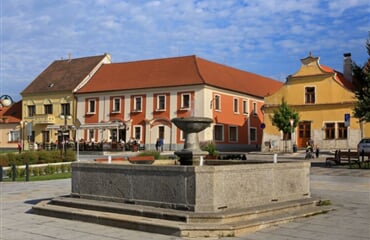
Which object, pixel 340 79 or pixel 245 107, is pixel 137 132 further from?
pixel 340 79

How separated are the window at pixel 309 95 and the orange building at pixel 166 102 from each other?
9984 mm

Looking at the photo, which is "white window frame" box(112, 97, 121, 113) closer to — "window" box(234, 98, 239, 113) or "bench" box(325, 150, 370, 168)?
"window" box(234, 98, 239, 113)

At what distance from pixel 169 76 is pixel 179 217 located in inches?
1812

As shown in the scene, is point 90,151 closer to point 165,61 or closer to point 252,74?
point 165,61

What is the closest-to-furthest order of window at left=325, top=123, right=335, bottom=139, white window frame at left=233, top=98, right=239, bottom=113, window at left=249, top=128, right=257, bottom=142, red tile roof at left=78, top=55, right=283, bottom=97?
window at left=325, top=123, right=335, bottom=139, red tile roof at left=78, top=55, right=283, bottom=97, white window frame at left=233, top=98, right=239, bottom=113, window at left=249, top=128, right=257, bottom=142

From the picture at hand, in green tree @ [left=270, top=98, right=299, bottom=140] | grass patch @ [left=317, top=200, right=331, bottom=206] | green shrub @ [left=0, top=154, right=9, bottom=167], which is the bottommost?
grass patch @ [left=317, top=200, right=331, bottom=206]

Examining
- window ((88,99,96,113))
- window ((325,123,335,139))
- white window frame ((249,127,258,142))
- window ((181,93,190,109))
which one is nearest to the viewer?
window ((325,123,335,139))

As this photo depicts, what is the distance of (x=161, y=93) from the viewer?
5416 centimetres

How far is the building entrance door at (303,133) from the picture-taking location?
47.0 metres

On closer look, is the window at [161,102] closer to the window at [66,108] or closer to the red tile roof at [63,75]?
the red tile roof at [63,75]

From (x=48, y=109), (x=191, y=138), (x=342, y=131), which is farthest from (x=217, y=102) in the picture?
(x=191, y=138)

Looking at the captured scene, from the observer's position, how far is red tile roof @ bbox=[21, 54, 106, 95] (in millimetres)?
61859

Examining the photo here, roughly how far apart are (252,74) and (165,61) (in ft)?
47.1

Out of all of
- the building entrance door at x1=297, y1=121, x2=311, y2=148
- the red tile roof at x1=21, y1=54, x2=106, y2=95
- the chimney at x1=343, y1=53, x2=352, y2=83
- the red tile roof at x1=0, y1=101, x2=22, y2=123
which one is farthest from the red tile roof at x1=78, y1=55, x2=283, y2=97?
the red tile roof at x1=0, y1=101, x2=22, y2=123
